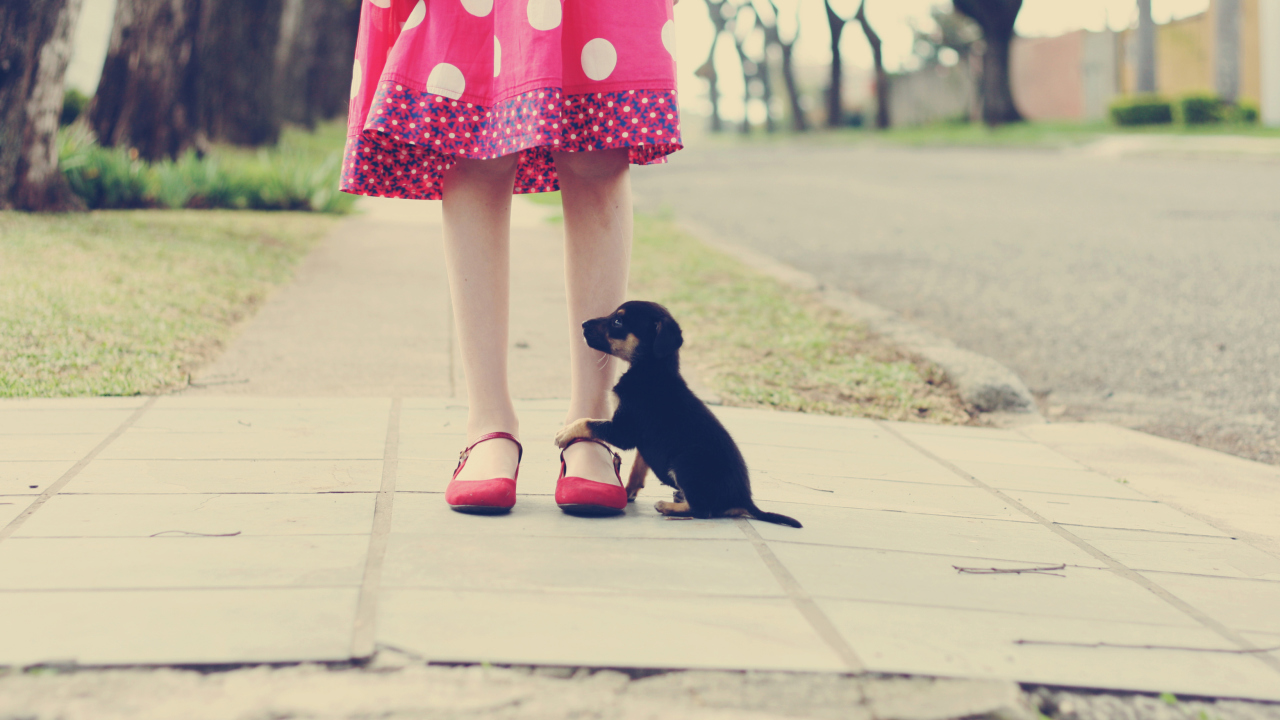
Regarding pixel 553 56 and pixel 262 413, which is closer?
pixel 553 56

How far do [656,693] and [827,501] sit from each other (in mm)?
1102

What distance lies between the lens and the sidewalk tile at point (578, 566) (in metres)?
1.77

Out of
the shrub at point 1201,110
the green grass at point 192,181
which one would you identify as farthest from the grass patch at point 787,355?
the shrub at point 1201,110

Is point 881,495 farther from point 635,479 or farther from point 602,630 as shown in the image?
point 602,630

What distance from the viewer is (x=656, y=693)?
57.0 inches

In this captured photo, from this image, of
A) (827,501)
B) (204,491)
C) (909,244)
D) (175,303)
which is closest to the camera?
(204,491)

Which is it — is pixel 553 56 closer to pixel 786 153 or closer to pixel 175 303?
pixel 175 303

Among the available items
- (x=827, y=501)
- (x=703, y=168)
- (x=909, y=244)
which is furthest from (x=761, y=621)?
(x=703, y=168)

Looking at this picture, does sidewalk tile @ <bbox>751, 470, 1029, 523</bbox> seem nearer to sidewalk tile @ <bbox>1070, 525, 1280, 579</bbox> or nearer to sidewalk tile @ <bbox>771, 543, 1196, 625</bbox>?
sidewalk tile @ <bbox>1070, 525, 1280, 579</bbox>

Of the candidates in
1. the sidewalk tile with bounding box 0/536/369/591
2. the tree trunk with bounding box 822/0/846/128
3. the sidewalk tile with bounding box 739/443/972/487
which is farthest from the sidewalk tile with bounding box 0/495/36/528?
the tree trunk with bounding box 822/0/846/128

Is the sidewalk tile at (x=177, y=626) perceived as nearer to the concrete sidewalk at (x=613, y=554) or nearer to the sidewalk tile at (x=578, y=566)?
the concrete sidewalk at (x=613, y=554)

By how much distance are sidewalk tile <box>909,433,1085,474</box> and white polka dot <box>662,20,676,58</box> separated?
4.74ft

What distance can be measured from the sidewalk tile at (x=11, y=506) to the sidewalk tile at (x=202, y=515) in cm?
4

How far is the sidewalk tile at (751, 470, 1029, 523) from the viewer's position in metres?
2.46
